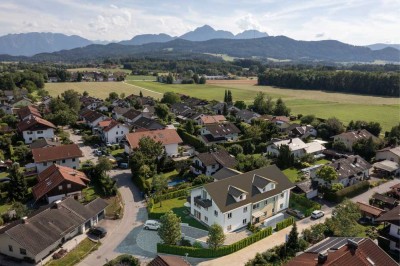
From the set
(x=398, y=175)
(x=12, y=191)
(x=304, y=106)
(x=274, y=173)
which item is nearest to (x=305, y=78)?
(x=304, y=106)

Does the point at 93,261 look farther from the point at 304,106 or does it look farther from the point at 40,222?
the point at 304,106

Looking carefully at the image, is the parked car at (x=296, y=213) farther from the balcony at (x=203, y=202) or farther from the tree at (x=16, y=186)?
the tree at (x=16, y=186)

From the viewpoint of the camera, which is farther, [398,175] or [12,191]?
[398,175]

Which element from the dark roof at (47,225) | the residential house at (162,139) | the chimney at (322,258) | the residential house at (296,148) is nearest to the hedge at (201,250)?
the dark roof at (47,225)

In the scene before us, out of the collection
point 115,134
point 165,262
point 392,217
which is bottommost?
point 115,134

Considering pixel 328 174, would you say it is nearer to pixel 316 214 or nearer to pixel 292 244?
pixel 316 214

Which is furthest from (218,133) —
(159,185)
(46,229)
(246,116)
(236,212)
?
(46,229)
